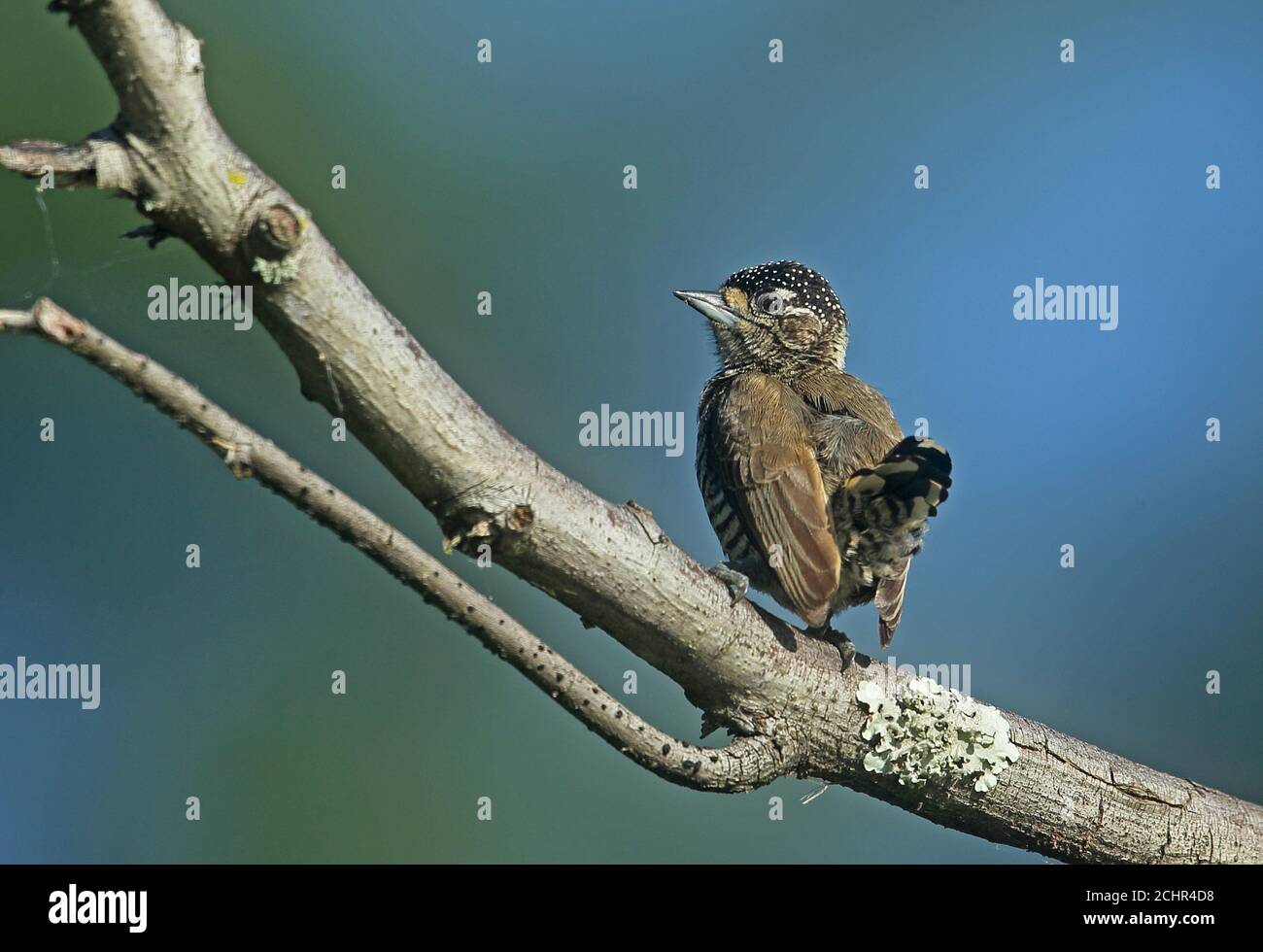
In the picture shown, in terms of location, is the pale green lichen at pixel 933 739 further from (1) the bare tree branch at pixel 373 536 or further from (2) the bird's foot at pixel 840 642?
(1) the bare tree branch at pixel 373 536

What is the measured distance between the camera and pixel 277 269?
86.6 inches

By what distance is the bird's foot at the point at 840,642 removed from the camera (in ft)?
12.0

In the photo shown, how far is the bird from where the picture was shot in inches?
164

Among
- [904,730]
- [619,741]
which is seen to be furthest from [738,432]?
[619,741]

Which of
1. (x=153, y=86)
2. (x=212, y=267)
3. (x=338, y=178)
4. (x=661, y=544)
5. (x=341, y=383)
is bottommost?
(x=661, y=544)

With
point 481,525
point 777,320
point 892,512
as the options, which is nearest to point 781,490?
point 892,512

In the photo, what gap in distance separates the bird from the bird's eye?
0.37m

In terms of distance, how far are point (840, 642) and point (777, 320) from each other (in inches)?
88.4

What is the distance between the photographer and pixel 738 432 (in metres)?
4.64

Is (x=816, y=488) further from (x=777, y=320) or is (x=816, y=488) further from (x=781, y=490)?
(x=777, y=320)

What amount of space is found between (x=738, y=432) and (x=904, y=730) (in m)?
1.48

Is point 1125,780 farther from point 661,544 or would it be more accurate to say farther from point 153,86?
point 153,86

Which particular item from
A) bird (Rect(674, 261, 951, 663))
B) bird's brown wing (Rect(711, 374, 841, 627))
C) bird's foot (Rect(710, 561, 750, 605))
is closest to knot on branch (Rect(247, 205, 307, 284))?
A: bird's foot (Rect(710, 561, 750, 605))

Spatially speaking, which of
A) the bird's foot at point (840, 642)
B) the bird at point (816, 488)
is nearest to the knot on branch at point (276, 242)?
the bird at point (816, 488)
